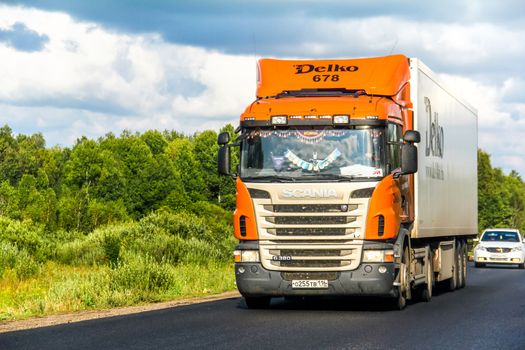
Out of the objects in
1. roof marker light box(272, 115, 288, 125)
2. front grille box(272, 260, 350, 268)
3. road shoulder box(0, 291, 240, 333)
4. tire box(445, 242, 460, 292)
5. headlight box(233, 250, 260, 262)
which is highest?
roof marker light box(272, 115, 288, 125)

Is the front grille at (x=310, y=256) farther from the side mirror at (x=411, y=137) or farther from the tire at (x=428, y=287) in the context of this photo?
the tire at (x=428, y=287)

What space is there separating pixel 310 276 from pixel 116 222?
45.3m

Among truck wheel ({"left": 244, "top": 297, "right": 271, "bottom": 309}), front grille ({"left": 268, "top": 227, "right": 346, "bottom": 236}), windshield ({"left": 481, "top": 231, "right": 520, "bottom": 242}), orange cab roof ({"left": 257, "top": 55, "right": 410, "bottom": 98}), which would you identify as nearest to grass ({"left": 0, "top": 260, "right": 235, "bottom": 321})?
truck wheel ({"left": 244, "top": 297, "right": 271, "bottom": 309})

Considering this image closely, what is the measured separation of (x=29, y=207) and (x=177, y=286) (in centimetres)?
8513

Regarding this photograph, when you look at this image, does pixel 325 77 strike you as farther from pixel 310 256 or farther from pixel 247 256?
pixel 247 256

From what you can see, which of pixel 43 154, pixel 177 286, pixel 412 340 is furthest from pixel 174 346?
pixel 43 154

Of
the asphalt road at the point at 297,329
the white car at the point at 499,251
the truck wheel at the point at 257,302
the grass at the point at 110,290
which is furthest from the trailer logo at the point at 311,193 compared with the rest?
the white car at the point at 499,251

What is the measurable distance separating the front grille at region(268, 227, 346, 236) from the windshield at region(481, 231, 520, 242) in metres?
29.6

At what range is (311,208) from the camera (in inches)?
648

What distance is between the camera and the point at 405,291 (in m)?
17.8

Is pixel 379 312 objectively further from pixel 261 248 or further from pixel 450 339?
pixel 450 339

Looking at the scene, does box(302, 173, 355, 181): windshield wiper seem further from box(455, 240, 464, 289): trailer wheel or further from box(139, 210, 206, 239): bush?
box(139, 210, 206, 239): bush

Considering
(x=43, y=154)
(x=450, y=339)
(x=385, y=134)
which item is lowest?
(x=450, y=339)

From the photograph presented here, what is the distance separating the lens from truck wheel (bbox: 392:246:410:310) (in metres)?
17.3
